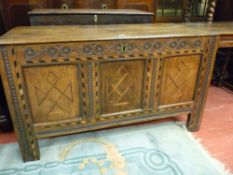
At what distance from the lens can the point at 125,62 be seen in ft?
4.09

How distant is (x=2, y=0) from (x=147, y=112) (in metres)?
1.84

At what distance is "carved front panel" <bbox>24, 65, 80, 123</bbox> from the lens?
1.12 metres

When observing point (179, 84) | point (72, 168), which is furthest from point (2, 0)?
point (179, 84)

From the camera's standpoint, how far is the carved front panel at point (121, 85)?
4.09ft

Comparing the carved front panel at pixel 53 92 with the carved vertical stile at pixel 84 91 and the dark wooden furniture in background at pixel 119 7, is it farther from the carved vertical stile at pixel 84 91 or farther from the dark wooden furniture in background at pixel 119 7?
the dark wooden furniture in background at pixel 119 7

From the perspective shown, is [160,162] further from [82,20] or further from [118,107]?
[82,20]

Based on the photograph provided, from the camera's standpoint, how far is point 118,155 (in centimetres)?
138

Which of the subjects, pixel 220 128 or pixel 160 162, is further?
pixel 220 128

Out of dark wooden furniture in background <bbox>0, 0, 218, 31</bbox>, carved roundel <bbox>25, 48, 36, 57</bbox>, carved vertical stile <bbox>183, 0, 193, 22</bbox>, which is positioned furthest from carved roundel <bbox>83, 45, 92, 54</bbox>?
carved vertical stile <bbox>183, 0, 193, 22</bbox>

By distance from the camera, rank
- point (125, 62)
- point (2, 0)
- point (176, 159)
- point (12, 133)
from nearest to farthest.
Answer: point (125, 62) < point (176, 159) < point (12, 133) < point (2, 0)

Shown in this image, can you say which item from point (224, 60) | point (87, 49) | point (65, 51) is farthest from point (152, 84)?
point (224, 60)

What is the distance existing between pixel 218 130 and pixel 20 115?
157 centimetres

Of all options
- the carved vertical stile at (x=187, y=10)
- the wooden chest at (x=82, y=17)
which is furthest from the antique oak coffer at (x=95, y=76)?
the carved vertical stile at (x=187, y=10)

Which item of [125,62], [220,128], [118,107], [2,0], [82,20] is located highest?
[2,0]
